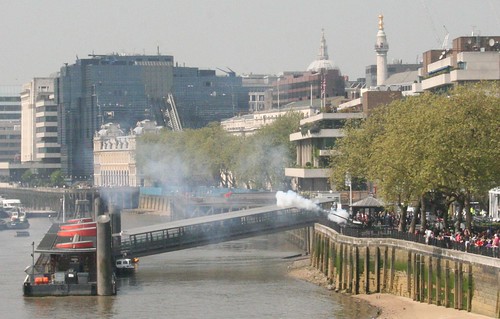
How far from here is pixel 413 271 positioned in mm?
A: 96688

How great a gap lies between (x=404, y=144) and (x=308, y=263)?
32980 millimetres

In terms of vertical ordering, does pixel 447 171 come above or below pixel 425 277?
above

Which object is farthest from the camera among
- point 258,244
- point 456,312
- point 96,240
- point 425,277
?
point 258,244

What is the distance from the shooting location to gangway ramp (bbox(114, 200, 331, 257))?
124 metres

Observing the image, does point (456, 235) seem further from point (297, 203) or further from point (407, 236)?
point (297, 203)

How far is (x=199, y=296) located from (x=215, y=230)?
2117 centimetres

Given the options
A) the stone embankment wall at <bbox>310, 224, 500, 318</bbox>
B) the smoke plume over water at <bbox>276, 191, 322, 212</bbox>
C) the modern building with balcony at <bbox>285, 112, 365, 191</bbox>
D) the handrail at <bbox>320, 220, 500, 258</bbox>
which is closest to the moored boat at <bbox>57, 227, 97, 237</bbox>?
the stone embankment wall at <bbox>310, 224, 500, 318</bbox>

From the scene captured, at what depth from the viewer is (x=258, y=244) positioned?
165750 millimetres

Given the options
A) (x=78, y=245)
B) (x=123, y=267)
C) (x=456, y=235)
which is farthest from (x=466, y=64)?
(x=456, y=235)

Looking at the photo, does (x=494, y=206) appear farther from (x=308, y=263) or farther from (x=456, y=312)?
(x=456, y=312)

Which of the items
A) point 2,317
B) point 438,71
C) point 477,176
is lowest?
point 2,317

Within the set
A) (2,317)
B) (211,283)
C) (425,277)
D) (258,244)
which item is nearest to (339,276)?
(211,283)

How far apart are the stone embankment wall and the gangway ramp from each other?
782cm

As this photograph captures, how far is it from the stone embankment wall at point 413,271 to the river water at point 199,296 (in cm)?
227
